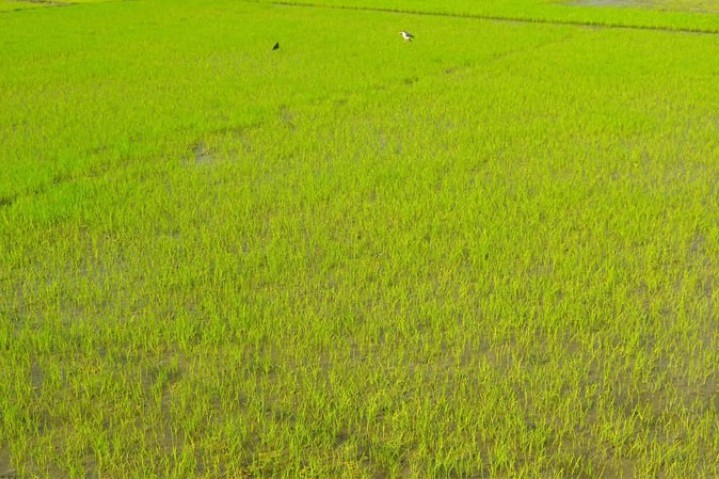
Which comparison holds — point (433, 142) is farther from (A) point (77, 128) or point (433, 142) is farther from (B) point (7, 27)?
(B) point (7, 27)

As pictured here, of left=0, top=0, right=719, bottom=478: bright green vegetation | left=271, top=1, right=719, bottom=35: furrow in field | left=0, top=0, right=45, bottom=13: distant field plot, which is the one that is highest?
left=0, top=0, right=45, bottom=13: distant field plot

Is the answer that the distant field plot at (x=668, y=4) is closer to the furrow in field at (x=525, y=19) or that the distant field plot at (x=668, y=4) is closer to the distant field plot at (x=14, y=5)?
the furrow in field at (x=525, y=19)

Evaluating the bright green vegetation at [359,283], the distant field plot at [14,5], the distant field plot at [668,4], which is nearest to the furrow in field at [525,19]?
the distant field plot at [668,4]

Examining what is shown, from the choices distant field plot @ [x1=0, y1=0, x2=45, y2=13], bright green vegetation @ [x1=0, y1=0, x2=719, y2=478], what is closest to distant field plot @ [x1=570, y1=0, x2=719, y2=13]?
bright green vegetation @ [x1=0, y1=0, x2=719, y2=478]

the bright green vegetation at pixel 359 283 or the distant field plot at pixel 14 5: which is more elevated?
the distant field plot at pixel 14 5

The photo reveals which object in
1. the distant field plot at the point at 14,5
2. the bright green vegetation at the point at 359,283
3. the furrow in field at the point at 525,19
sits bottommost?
the bright green vegetation at the point at 359,283

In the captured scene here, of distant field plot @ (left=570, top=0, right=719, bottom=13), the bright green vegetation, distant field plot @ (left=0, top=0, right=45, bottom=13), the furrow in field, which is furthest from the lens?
distant field plot @ (left=0, top=0, right=45, bottom=13)

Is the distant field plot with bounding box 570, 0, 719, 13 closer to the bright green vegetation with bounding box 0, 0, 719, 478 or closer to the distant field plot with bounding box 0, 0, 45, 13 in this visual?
the bright green vegetation with bounding box 0, 0, 719, 478

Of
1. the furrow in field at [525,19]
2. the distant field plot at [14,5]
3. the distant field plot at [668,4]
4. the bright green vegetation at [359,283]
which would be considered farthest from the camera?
the distant field plot at [14,5]

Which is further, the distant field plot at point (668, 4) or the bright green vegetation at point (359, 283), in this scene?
the distant field plot at point (668, 4)
